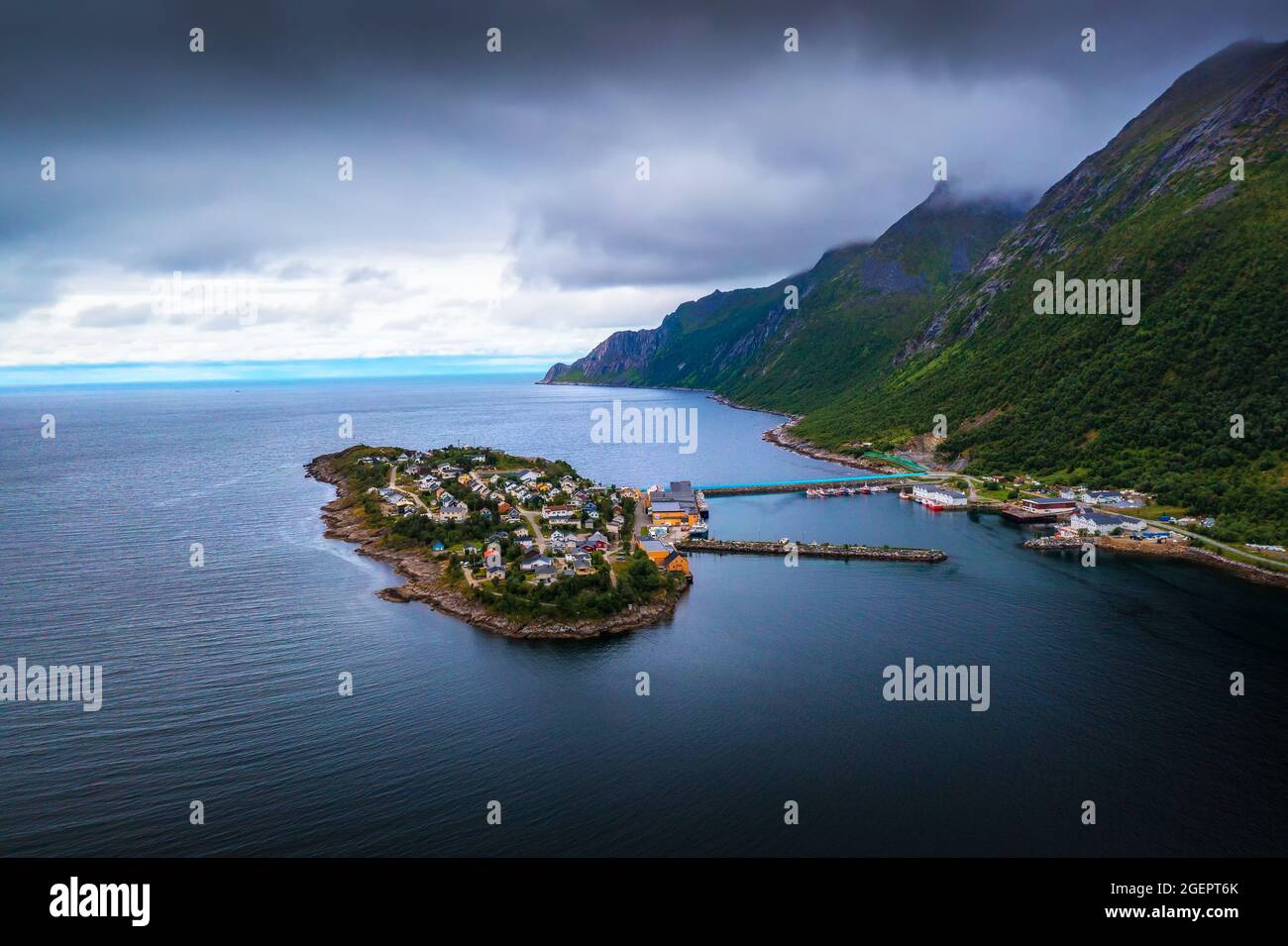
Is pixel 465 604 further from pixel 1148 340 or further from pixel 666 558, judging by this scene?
pixel 1148 340

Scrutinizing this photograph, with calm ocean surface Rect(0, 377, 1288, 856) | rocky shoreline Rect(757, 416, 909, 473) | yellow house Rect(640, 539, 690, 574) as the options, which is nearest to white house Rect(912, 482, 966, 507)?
rocky shoreline Rect(757, 416, 909, 473)

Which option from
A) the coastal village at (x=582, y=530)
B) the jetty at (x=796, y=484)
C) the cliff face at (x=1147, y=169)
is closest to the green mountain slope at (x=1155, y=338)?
the cliff face at (x=1147, y=169)

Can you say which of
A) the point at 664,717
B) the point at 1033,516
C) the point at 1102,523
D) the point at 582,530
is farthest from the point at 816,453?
the point at 664,717

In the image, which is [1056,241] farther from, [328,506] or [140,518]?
[140,518]

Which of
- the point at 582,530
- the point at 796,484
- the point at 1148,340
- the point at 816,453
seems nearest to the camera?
the point at 582,530

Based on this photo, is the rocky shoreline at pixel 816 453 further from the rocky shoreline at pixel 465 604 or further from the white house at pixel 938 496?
the rocky shoreline at pixel 465 604

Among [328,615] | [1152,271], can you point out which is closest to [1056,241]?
[1152,271]

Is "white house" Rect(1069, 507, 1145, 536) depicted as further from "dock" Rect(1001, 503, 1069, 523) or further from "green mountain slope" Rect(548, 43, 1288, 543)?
"green mountain slope" Rect(548, 43, 1288, 543)
